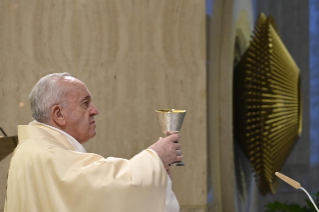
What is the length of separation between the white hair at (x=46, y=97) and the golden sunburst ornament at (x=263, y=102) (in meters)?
2.97

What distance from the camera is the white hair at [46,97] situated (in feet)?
7.60

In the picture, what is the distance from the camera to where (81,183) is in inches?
81.7

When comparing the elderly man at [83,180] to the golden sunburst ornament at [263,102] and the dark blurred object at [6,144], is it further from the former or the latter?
the golden sunburst ornament at [263,102]

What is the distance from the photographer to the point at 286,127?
556cm

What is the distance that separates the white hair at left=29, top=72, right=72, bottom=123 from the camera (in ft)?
7.60

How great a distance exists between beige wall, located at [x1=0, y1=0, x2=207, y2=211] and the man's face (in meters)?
1.58

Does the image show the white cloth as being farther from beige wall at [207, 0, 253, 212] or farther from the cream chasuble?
beige wall at [207, 0, 253, 212]

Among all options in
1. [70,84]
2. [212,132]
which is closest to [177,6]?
[212,132]

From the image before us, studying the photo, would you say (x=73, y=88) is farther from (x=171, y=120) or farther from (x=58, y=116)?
(x=171, y=120)

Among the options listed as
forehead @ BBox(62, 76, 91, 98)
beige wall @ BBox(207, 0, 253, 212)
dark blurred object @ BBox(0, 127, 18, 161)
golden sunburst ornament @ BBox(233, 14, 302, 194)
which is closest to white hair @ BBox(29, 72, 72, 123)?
forehead @ BBox(62, 76, 91, 98)

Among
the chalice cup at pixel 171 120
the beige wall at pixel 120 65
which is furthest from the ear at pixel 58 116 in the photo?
the beige wall at pixel 120 65

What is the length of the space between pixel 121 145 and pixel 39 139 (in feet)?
5.81

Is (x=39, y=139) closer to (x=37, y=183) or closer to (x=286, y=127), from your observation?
(x=37, y=183)

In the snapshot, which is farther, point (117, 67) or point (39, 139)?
point (117, 67)
